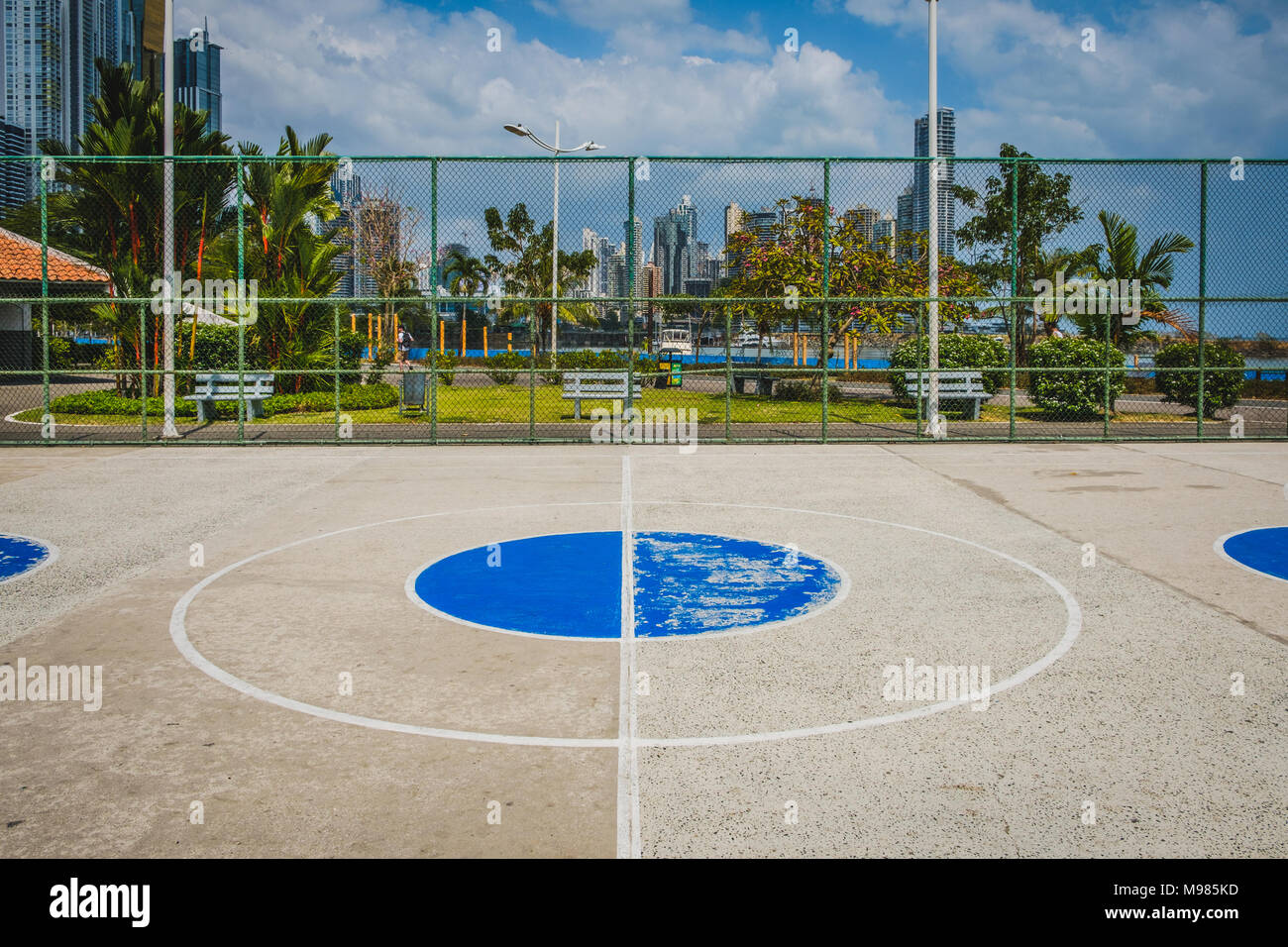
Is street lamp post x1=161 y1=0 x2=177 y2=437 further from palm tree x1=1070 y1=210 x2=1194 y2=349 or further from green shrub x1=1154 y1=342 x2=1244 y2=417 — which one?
green shrub x1=1154 y1=342 x2=1244 y2=417

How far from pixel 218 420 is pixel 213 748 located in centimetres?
1742

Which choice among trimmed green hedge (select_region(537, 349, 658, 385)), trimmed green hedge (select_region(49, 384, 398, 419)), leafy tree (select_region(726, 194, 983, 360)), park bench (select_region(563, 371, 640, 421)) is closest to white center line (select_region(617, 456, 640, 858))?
park bench (select_region(563, 371, 640, 421))

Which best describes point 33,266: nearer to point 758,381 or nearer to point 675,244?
point 758,381

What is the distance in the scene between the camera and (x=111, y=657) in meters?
5.80

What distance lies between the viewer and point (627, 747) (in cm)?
454

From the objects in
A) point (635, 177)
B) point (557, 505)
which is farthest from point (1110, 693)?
point (635, 177)

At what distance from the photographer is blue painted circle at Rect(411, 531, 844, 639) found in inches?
261

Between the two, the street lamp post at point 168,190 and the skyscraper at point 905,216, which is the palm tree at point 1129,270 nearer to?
the skyscraper at point 905,216

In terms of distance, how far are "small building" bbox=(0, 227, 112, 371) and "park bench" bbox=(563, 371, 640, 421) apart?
612 inches

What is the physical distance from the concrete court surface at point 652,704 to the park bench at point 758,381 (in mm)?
13440

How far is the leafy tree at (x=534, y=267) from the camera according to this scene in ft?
57.8

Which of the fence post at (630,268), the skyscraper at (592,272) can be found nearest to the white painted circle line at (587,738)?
the fence post at (630,268)

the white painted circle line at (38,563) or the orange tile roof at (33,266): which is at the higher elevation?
the orange tile roof at (33,266)
